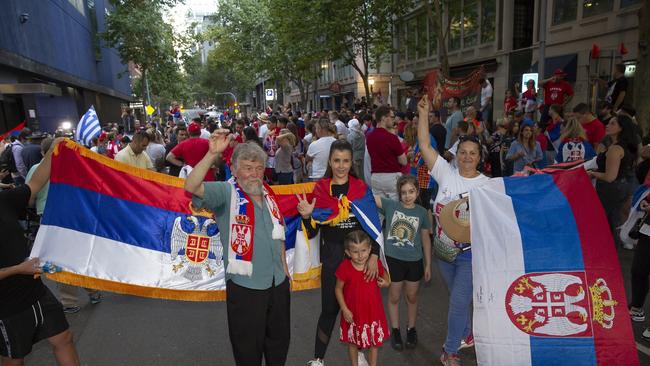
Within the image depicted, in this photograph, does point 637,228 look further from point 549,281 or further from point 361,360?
point 361,360

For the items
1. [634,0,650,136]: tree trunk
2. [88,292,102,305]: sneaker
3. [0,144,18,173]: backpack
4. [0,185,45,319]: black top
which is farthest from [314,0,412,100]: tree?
[0,185,45,319]: black top

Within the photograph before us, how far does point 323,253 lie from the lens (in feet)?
11.6

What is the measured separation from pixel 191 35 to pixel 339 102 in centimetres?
1886

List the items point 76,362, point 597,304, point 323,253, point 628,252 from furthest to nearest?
1. point 628,252
2. point 323,253
3. point 76,362
4. point 597,304

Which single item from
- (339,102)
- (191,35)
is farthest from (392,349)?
(339,102)

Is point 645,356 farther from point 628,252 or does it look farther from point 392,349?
point 628,252

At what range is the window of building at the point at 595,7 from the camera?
14835 mm

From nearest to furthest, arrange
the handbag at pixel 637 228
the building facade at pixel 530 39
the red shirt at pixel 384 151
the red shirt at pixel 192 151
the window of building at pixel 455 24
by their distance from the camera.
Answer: the handbag at pixel 637 228 < the red shirt at pixel 384 151 < the red shirt at pixel 192 151 < the building facade at pixel 530 39 < the window of building at pixel 455 24

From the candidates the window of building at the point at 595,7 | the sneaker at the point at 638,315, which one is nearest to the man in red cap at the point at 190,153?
the sneaker at the point at 638,315

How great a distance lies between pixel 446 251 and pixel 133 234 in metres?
3.04

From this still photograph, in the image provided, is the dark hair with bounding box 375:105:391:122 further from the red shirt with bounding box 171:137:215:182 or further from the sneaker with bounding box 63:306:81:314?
the sneaker with bounding box 63:306:81:314

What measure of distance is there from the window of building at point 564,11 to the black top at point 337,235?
1746cm

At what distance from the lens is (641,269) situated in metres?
4.09

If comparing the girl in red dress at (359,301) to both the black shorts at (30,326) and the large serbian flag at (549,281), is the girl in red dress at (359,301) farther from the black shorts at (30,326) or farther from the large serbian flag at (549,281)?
the black shorts at (30,326)
